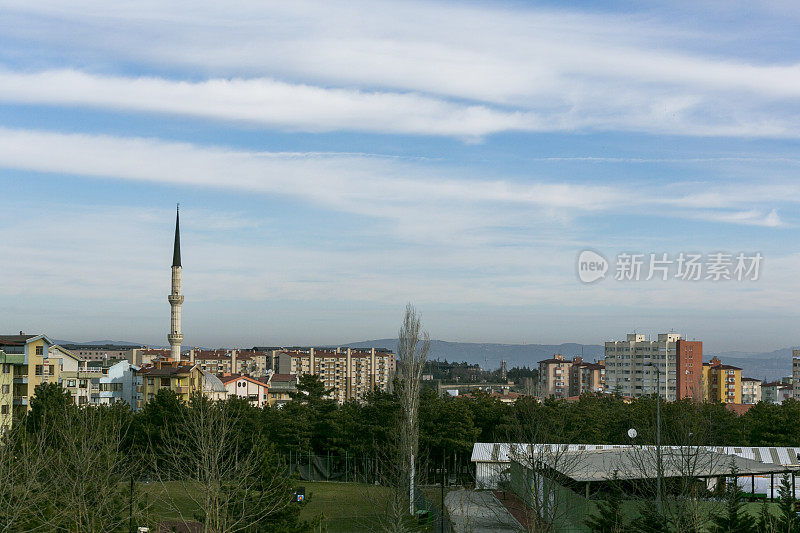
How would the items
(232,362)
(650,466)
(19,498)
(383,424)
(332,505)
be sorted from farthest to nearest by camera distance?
1. (232,362)
2. (383,424)
3. (332,505)
4. (650,466)
5. (19,498)

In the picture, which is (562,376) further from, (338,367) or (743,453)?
(743,453)

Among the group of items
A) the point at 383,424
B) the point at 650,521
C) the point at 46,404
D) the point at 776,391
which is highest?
the point at 46,404

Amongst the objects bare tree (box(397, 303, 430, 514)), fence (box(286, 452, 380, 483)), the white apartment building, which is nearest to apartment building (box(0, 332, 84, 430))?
fence (box(286, 452, 380, 483))

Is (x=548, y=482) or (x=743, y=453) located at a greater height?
(x=548, y=482)

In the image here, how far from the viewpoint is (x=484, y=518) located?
33.6m

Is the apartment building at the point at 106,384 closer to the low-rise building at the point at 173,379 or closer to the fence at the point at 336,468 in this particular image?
the low-rise building at the point at 173,379

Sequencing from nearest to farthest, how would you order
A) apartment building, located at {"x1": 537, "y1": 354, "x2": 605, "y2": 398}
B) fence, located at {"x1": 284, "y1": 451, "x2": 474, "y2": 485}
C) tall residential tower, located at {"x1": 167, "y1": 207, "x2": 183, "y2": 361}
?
fence, located at {"x1": 284, "y1": 451, "x2": 474, "y2": 485}
tall residential tower, located at {"x1": 167, "y1": 207, "x2": 183, "y2": 361}
apartment building, located at {"x1": 537, "y1": 354, "x2": 605, "y2": 398}

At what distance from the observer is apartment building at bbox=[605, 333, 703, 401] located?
117m

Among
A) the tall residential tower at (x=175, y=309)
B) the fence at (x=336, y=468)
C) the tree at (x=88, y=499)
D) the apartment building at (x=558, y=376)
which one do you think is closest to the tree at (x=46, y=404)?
the fence at (x=336, y=468)

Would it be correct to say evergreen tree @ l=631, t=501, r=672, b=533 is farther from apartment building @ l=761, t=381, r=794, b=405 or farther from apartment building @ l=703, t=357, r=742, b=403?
apartment building @ l=761, t=381, r=794, b=405

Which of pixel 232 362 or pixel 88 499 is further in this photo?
pixel 232 362

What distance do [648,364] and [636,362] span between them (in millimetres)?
10091

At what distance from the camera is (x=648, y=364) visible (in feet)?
404

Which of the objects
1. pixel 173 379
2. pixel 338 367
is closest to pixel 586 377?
pixel 338 367
